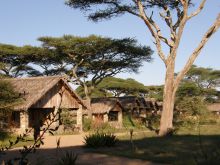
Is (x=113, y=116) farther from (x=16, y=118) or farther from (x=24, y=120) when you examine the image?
(x=24, y=120)

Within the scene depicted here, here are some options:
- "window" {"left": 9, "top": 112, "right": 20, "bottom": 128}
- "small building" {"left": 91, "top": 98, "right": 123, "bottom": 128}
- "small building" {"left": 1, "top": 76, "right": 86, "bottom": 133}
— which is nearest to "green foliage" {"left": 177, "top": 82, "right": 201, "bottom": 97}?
"small building" {"left": 91, "top": 98, "right": 123, "bottom": 128}

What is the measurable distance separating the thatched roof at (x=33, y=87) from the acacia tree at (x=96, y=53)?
6.34m

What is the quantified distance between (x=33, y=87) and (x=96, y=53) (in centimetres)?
1125

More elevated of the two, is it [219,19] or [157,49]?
[219,19]

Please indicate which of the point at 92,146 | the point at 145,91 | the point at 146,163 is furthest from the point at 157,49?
the point at 145,91

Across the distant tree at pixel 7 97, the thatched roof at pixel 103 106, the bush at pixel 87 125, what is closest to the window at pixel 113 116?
the thatched roof at pixel 103 106

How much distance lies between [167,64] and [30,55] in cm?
1906

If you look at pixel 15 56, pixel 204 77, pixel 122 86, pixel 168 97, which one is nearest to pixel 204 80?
pixel 204 77

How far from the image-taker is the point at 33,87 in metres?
27.2

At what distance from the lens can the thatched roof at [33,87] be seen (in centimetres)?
A: 2527

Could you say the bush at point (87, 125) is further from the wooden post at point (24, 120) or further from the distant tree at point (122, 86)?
the distant tree at point (122, 86)

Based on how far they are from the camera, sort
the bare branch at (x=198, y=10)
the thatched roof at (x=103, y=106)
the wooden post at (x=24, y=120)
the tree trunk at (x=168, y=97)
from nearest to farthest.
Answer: the tree trunk at (x=168, y=97) → the bare branch at (x=198, y=10) → the wooden post at (x=24, y=120) → the thatched roof at (x=103, y=106)

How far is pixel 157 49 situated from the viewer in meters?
23.8

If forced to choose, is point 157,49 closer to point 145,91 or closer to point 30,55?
point 30,55
